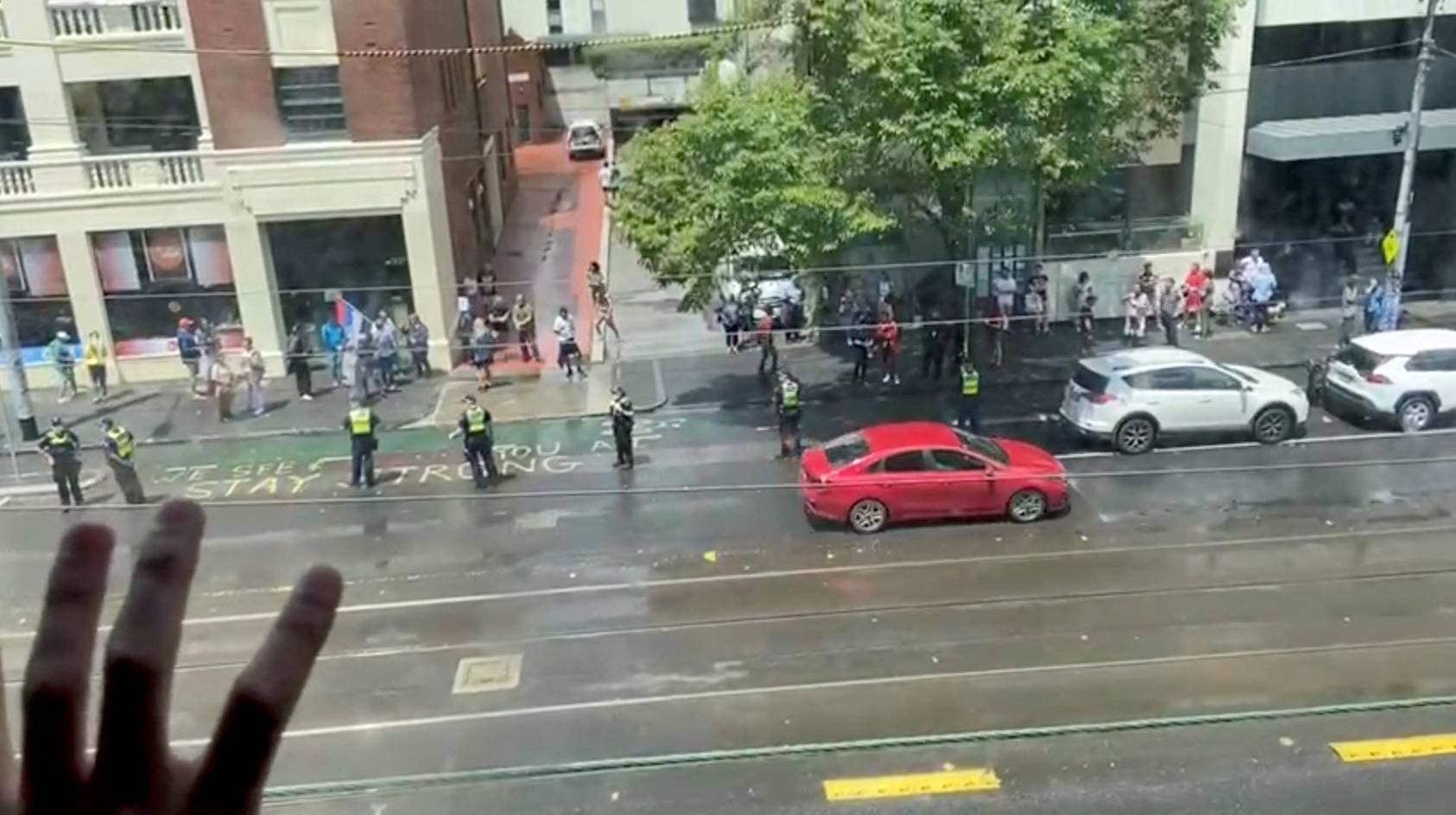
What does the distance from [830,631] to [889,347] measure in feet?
8.81

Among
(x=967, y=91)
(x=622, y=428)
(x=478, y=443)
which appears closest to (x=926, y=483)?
(x=622, y=428)

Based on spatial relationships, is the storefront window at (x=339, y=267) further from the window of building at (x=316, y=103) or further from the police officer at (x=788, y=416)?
the police officer at (x=788, y=416)

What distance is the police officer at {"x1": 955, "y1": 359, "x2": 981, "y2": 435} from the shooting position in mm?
6242

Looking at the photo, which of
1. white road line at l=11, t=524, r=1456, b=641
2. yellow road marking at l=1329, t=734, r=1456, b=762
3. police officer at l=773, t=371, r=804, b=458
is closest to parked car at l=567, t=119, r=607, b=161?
police officer at l=773, t=371, r=804, b=458

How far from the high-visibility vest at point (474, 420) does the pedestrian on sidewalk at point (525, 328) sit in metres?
0.85

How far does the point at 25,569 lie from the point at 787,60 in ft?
15.4

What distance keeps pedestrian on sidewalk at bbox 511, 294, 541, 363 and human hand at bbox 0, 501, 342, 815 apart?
5.54 meters

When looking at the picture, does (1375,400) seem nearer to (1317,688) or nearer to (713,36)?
(1317,688)

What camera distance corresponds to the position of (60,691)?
66 cm

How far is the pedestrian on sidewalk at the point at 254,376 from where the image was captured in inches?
167

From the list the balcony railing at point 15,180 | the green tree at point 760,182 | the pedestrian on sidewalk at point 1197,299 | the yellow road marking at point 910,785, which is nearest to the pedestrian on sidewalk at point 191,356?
the balcony railing at point 15,180

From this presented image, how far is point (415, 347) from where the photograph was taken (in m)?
5.38

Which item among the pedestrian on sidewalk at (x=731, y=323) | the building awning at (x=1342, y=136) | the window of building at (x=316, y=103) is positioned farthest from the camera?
the building awning at (x=1342, y=136)

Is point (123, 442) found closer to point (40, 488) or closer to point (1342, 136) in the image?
point (40, 488)
